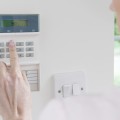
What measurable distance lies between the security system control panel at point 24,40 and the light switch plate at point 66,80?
6 cm

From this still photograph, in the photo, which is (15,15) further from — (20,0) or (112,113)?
(112,113)

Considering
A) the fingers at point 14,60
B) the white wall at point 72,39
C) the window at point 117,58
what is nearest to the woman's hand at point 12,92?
the fingers at point 14,60

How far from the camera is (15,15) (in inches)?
33.7

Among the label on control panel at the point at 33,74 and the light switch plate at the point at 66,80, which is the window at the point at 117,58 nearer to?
the light switch plate at the point at 66,80

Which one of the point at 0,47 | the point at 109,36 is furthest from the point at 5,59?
the point at 109,36

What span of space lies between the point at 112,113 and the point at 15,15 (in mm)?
433

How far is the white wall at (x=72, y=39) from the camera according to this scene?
2.96ft

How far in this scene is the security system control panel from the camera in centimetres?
85

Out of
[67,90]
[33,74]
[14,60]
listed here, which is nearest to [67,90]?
[67,90]

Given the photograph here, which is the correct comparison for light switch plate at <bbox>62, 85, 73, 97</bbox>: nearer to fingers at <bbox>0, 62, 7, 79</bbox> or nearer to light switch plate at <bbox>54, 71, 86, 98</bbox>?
light switch plate at <bbox>54, 71, 86, 98</bbox>

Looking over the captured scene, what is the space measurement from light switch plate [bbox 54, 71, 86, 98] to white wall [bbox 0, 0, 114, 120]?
0.01 metres

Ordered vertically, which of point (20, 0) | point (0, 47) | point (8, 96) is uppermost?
point (20, 0)

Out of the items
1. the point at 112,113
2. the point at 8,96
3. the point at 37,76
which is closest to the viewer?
the point at 112,113

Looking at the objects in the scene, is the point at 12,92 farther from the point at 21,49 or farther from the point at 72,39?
the point at 72,39
